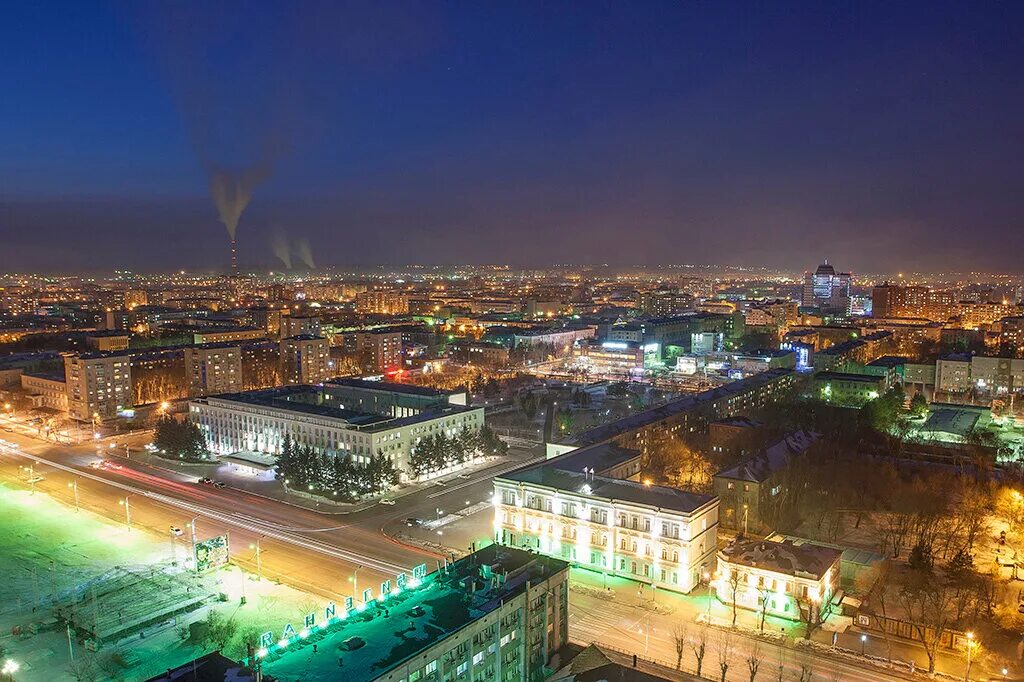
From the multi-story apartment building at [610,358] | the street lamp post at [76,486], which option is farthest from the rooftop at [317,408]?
the multi-story apartment building at [610,358]

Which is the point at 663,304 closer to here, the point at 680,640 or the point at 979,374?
the point at 979,374

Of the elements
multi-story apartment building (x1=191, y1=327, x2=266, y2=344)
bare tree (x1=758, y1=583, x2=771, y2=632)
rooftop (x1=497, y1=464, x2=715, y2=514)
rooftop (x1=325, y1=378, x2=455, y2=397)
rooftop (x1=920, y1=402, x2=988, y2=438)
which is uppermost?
multi-story apartment building (x1=191, y1=327, x2=266, y2=344)

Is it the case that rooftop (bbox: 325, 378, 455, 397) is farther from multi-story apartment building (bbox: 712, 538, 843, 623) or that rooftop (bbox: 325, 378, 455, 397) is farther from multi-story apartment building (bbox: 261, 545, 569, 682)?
Answer: multi-story apartment building (bbox: 261, 545, 569, 682)

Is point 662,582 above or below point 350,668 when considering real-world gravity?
below

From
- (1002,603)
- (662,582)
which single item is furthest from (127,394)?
(1002,603)

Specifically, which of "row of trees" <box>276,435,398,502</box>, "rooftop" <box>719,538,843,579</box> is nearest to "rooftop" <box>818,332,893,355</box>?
"row of trees" <box>276,435,398,502</box>

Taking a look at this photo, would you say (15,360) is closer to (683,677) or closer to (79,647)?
(79,647)
